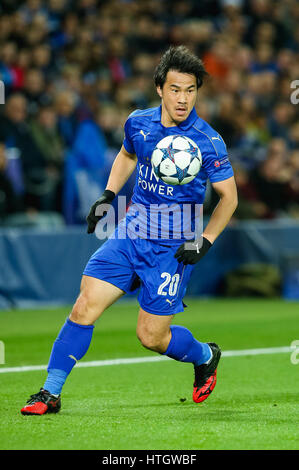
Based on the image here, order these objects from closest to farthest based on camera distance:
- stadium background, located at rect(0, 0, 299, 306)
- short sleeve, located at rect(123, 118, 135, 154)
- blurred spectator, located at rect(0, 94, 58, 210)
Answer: short sleeve, located at rect(123, 118, 135, 154) → blurred spectator, located at rect(0, 94, 58, 210) → stadium background, located at rect(0, 0, 299, 306)

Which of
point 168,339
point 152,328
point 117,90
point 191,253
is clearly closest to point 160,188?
point 191,253

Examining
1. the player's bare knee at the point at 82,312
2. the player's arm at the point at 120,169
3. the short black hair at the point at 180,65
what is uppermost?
the short black hair at the point at 180,65

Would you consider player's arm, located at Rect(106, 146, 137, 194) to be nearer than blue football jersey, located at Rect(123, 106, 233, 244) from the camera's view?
No

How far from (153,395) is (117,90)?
9.03 meters

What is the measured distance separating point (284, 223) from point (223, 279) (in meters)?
1.55

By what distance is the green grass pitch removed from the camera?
4.77 metres

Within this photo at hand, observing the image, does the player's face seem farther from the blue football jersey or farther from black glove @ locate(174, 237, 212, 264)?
black glove @ locate(174, 237, 212, 264)

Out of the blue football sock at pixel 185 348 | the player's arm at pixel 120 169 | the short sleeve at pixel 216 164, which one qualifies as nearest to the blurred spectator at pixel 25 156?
the player's arm at pixel 120 169

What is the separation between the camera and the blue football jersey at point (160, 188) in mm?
5914

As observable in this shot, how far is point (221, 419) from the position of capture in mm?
5496

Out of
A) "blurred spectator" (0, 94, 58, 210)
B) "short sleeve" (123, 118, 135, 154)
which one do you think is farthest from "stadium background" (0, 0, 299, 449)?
"short sleeve" (123, 118, 135, 154)

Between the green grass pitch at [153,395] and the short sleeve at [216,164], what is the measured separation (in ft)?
5.11

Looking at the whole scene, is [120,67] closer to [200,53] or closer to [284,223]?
[200,53]

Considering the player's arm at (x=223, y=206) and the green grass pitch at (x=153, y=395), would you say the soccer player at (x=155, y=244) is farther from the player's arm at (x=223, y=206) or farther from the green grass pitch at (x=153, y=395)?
the green grass pitch at (x=153, y=395)
